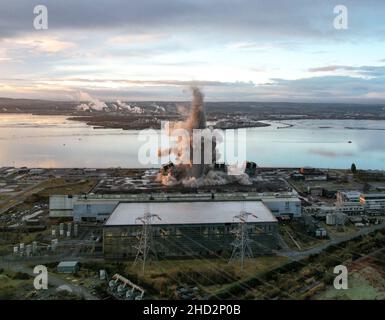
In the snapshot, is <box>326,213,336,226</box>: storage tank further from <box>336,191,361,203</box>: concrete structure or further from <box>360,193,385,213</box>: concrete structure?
<box>336,191,361,203</box>: concrete structure

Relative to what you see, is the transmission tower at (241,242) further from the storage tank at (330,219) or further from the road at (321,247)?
the storage tank at (330,219)

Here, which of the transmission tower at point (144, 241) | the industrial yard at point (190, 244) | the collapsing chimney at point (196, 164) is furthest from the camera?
the collapsing chimney at point (196, 164)

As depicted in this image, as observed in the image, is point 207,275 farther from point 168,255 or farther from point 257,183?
point 257,183

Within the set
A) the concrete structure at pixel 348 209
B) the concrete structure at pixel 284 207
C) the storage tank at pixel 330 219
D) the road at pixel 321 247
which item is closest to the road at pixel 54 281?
the road at pixel 321 247

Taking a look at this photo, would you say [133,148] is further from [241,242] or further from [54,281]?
[54,281]

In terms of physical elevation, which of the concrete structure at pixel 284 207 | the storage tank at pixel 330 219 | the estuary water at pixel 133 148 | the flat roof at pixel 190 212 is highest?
the estuary water at pixel 133 148
